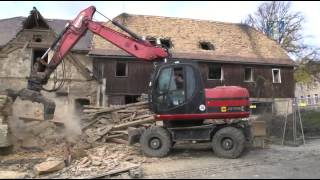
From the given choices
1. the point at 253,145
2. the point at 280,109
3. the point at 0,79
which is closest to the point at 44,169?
the point at 253,145

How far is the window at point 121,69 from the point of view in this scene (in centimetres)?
2862

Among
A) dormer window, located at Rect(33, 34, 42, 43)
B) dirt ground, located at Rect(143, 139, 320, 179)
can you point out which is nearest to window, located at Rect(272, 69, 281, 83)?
dormer window, located at Rect(33, 34, 42, 43)

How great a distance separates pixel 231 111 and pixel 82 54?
15.9 meters

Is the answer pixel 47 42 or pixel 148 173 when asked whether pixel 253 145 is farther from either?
pixel 47 42

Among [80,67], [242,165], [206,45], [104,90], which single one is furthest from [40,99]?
[206,45]

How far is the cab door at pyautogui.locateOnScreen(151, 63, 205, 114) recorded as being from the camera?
537 inches

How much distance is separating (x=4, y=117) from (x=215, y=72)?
18721mm

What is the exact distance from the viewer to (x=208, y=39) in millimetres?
31891

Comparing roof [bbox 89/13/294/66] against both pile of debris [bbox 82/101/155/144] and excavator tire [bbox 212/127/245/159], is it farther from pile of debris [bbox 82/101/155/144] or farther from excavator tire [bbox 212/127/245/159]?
excavator tire [bbox 212/127/245/159]

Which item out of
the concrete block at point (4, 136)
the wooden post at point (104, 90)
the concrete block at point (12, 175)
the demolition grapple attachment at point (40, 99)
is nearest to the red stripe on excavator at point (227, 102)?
the demolition grapple attachment at point (40, 99)

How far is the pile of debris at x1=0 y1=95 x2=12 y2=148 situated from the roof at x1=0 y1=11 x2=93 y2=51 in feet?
41.3

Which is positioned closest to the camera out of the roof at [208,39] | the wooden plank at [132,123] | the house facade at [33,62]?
the wooden plank at [132,123]

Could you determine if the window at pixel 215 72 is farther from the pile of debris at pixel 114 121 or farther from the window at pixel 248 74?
the pile of debris at pixel 114 121

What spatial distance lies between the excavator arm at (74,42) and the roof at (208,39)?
40.9 ft
